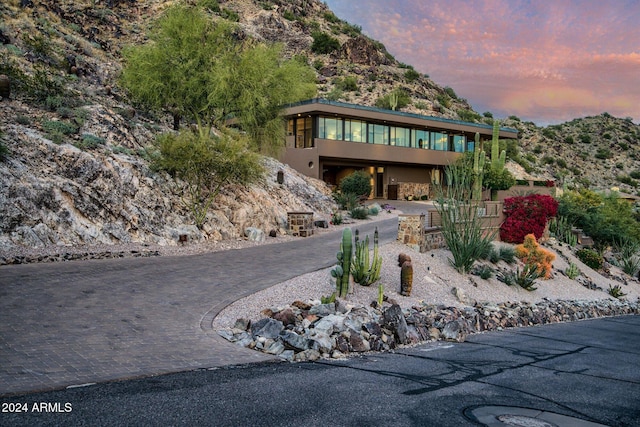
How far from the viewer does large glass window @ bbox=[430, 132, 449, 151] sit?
50062 mm

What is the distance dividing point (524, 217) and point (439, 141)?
87.6 ft

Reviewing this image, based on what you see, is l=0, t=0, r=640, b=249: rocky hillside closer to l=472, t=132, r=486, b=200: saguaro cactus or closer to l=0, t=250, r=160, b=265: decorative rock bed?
l=0, t=250, r=160, b=265: decorative rock bed

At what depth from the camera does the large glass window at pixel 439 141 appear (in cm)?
5006

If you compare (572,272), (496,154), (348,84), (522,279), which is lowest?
(572,272)

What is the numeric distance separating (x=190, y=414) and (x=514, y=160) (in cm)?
7397

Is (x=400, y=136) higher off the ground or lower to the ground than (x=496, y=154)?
higher

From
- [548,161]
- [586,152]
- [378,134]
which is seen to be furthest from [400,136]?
[586,152]

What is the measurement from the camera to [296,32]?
3533 inches

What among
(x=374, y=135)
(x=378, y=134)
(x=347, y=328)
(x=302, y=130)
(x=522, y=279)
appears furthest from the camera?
(x=378, y=134)

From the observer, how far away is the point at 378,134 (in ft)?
149

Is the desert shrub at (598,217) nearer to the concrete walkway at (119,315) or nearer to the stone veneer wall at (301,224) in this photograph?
the stone veneer wall at (301,224)

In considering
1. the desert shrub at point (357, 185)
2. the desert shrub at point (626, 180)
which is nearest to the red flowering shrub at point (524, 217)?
the desert shrub at point (357, 185)

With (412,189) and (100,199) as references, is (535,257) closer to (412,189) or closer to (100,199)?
(100,199)

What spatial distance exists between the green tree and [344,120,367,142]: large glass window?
2234 cm
